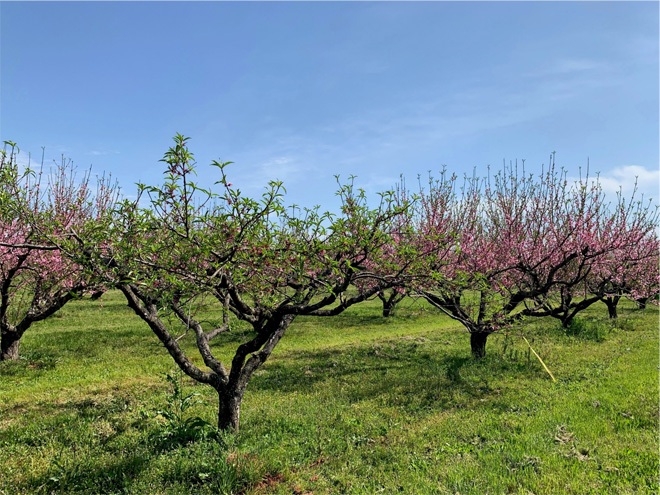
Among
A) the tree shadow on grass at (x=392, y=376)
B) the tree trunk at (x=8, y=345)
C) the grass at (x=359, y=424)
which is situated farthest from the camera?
the tree trunk at (x=8, y=345)

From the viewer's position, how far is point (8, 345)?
43.5 feet

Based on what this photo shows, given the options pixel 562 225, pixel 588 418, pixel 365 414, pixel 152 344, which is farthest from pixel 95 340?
pixel 562 225

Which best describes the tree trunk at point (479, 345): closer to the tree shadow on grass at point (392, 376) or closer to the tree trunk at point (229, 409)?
the tree shadow on grass at point (392, 376)

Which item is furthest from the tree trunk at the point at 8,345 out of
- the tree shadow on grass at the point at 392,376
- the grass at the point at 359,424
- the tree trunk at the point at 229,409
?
the tree trunk at the point at 229,409

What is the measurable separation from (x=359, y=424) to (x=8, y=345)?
13.2m

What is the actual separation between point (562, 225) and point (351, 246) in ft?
37.9

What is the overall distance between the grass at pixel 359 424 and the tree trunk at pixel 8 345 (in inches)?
19.7

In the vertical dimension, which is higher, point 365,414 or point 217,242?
point 217,242

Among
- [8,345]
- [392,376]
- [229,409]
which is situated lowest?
[392,376]

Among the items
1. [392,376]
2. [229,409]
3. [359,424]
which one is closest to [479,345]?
[392,376]

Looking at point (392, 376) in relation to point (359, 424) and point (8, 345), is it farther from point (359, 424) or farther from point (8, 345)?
point (8, 345)

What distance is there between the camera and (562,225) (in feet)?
44.5

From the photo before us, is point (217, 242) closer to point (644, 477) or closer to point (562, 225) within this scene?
point (644, 477)

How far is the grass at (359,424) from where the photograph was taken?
543 cm
